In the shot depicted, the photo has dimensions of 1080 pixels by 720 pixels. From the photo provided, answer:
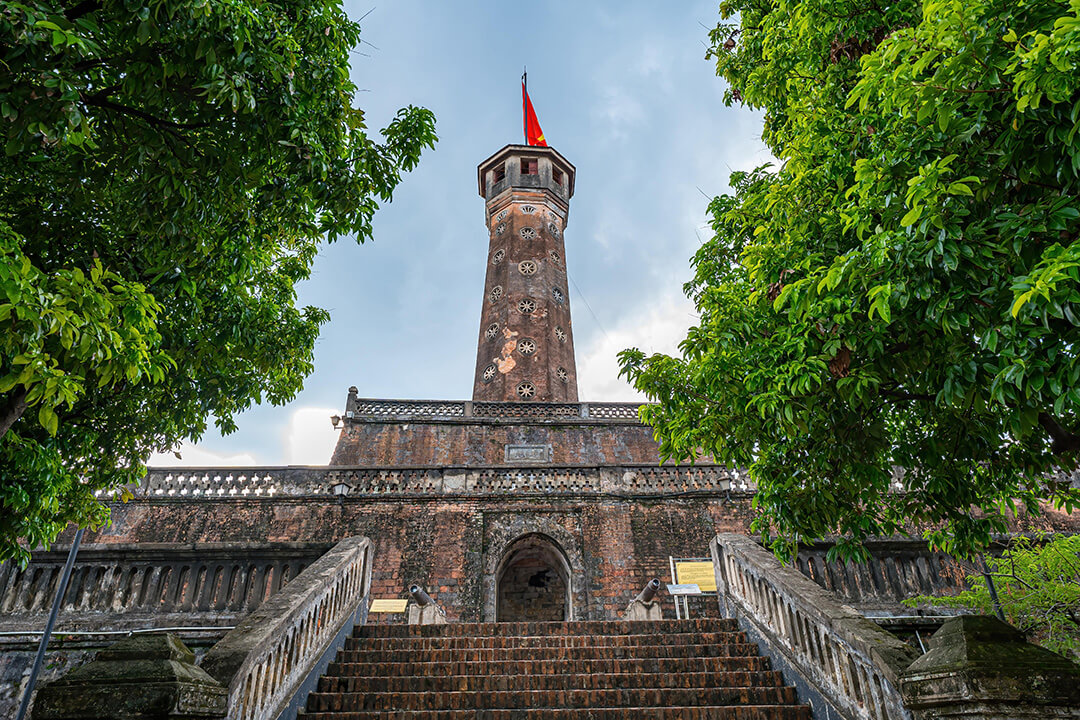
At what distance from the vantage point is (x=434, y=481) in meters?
13.1

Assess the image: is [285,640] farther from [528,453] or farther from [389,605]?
[528,453]

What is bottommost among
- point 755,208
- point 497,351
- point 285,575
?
point 285,575

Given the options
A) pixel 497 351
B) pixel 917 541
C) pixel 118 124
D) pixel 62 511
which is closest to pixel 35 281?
pixel 118 124

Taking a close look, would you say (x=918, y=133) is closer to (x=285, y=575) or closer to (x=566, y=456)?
(x=285, y=575)

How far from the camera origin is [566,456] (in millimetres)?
18250

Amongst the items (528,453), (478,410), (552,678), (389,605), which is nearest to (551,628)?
(552,678)

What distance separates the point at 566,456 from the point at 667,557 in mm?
6336

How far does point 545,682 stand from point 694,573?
5.51 metres

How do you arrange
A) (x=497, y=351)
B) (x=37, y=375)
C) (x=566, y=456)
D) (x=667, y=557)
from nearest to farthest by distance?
1. (x=37, y=375)
2. (x=667, y=557)
3. (x=566, y=456)
4. (x=497, y=351)

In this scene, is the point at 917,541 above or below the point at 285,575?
above

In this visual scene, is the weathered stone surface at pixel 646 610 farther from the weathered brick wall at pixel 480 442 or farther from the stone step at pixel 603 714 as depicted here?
the weathered brick wall at pixel 480 442

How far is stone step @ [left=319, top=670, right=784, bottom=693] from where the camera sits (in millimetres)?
5852

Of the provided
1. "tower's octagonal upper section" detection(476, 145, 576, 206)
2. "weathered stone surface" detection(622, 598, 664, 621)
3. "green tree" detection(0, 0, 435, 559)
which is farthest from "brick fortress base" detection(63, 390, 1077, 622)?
"tower's octagonal upper section" detection(476, 145, 576, 206)

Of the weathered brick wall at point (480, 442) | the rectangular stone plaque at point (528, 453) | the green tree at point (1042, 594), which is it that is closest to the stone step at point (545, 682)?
the green tree at point (1042, 594)
